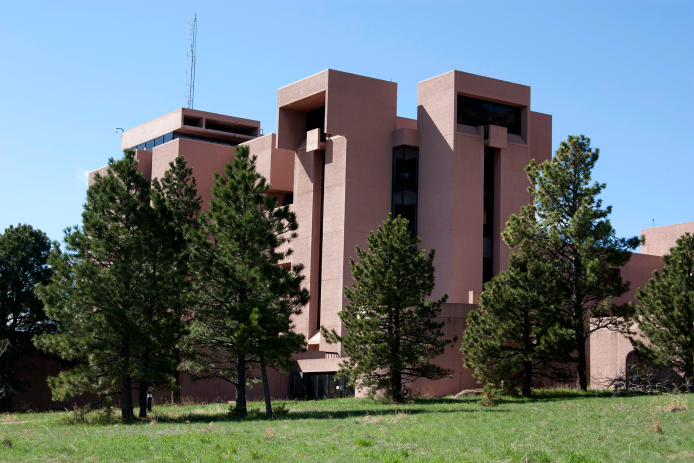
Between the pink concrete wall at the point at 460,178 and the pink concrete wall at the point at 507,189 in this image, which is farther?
the pink concrete wall at the point at 507,189

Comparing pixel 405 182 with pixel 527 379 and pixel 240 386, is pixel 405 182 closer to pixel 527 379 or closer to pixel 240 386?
pixel 527 379

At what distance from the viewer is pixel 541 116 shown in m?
51.6

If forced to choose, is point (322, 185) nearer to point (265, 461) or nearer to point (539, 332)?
point (539, 332)

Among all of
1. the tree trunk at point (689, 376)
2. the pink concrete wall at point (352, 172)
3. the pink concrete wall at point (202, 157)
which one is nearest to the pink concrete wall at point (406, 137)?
the pink concrete wall at point (352, 172)

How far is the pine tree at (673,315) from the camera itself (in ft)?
95.5

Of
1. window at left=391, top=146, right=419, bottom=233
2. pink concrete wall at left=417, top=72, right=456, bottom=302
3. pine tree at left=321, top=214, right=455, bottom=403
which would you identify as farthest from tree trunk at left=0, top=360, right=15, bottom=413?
pink concrete wall at left=417, top=72, right=456, bottom=302

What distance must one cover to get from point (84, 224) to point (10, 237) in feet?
61.0

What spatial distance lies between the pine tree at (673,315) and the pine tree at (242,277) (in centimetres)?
1461

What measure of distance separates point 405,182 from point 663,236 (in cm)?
2414

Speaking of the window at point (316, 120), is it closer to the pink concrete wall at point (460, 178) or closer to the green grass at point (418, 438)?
the pink concrete wall at point (460, 178)

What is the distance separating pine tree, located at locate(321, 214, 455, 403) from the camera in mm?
30141

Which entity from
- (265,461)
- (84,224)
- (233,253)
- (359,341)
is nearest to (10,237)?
(84,224)

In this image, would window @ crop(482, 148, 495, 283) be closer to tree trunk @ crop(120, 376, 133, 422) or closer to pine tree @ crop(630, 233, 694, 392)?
pine tree @ crop(630, 233, 694, 392)

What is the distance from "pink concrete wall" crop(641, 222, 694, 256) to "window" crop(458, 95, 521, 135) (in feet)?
58.3
